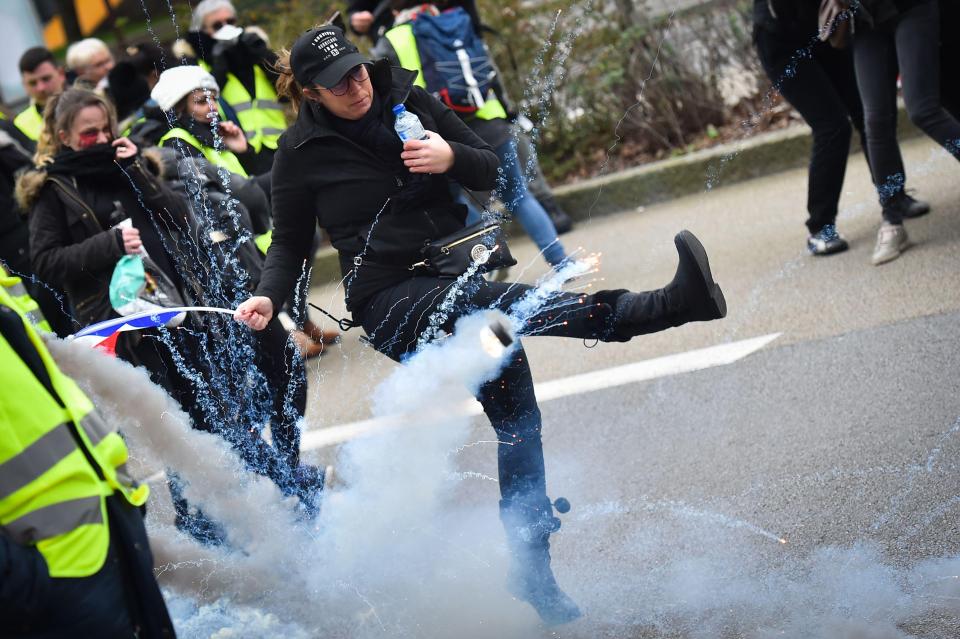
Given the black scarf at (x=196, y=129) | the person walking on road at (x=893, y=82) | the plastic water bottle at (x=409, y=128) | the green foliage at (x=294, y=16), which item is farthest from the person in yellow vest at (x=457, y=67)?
the green foliage at (x=294, y=16)

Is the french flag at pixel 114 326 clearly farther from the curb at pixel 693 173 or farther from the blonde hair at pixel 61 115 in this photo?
the curb at pixel 693 173

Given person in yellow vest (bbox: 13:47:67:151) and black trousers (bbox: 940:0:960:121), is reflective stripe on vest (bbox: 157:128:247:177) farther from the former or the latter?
black trousers (bbox: 940:0:960:121)

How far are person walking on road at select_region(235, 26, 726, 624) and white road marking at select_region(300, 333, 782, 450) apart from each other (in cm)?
148

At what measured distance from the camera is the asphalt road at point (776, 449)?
3240 mm

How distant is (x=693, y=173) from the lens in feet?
26.6

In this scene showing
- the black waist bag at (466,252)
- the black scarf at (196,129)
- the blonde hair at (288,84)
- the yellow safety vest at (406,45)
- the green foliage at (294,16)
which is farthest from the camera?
the green foliage at (294,16)

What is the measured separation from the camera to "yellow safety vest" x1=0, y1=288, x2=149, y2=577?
2.09 m

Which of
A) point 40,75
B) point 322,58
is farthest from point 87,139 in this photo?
point 40,75

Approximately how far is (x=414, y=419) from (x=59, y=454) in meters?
1.99

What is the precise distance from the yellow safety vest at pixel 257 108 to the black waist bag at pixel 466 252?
304 cm

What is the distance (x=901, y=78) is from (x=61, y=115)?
383 centimetres

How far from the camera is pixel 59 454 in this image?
7.01 ft

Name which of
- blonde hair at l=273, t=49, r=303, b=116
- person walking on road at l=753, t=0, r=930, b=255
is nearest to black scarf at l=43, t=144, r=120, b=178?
blonde hair at l=273, t=49, r=303, b=116

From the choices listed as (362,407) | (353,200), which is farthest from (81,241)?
(362,407)
